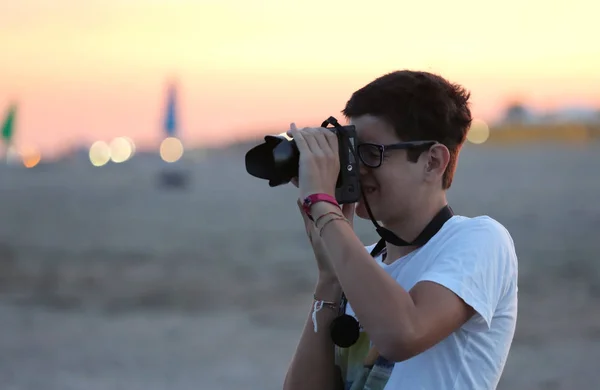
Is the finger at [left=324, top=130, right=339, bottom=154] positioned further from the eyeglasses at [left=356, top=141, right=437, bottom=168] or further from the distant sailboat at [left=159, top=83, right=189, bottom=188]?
the distant sailboat at [left=159, top=83, right=189, bottom=188]

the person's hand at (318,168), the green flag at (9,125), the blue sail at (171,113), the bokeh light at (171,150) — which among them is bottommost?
the person's hand at (318,168)

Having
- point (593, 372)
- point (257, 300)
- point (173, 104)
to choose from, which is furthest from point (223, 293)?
point (173, 104)

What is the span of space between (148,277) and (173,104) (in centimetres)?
2048

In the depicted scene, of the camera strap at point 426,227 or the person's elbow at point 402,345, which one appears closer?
the person's elbow at point 402,345

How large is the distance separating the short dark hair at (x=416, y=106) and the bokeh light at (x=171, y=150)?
99.9ft

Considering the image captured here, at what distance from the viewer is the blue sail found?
104 ft

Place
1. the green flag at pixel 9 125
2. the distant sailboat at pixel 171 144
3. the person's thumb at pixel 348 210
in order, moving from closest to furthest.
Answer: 1. the person's thumb at pixel 348 210
2. the distant sailboat at pixel 171 144
3. the green flag at pixel 9 125

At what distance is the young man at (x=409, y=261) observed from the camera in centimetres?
174

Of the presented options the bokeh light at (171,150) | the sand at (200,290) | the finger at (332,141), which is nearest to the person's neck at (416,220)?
the finger at (332,141)

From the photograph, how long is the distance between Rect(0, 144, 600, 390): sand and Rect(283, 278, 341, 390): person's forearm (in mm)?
4609

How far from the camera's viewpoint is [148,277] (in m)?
11.8

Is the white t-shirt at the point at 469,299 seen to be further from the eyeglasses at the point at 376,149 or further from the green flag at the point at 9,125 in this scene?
the green flag at the point at 9,125

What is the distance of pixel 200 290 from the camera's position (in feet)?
35.4

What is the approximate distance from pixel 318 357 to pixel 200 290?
8.85m
